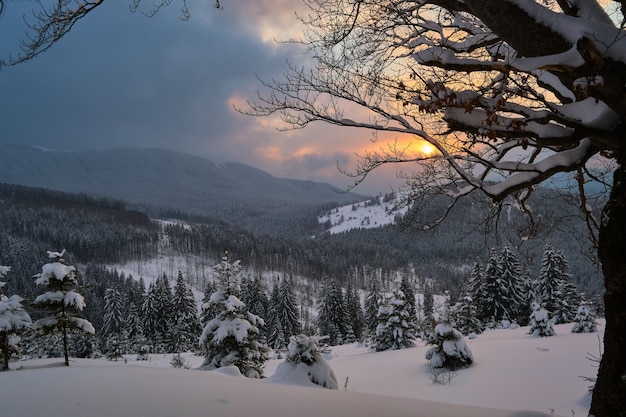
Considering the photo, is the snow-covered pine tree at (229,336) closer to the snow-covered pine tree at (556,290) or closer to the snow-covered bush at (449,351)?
the snow-covered bush at (449,351)

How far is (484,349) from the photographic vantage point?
639 inches

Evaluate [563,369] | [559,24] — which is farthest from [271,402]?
[563,369]

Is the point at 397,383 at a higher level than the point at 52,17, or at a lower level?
lower

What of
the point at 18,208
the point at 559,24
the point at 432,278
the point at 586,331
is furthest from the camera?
Answer: the point at 18,208

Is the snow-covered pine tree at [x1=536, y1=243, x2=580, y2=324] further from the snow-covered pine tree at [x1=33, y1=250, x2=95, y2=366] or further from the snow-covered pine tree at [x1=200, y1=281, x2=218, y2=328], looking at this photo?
the snow-covered pine tree at [x1=33, y1=250, x2=95, y2=366]

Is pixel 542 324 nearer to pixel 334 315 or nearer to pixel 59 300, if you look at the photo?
pixel 59 300

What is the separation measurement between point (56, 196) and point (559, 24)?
225m

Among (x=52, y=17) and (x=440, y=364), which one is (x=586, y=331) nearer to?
(x=440, y=364)

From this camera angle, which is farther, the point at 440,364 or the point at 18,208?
the point at 18,208

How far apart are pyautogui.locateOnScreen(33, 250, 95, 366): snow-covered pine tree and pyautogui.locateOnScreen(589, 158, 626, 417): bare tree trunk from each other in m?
17.4

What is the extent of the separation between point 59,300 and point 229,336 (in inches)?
326

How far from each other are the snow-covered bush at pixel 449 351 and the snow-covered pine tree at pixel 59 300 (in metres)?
15.2

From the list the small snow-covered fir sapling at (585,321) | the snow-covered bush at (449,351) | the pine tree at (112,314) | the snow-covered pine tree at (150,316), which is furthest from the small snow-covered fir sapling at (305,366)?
the pine tree at (112,314)

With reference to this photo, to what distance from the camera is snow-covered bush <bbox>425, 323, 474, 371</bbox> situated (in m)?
14.5
